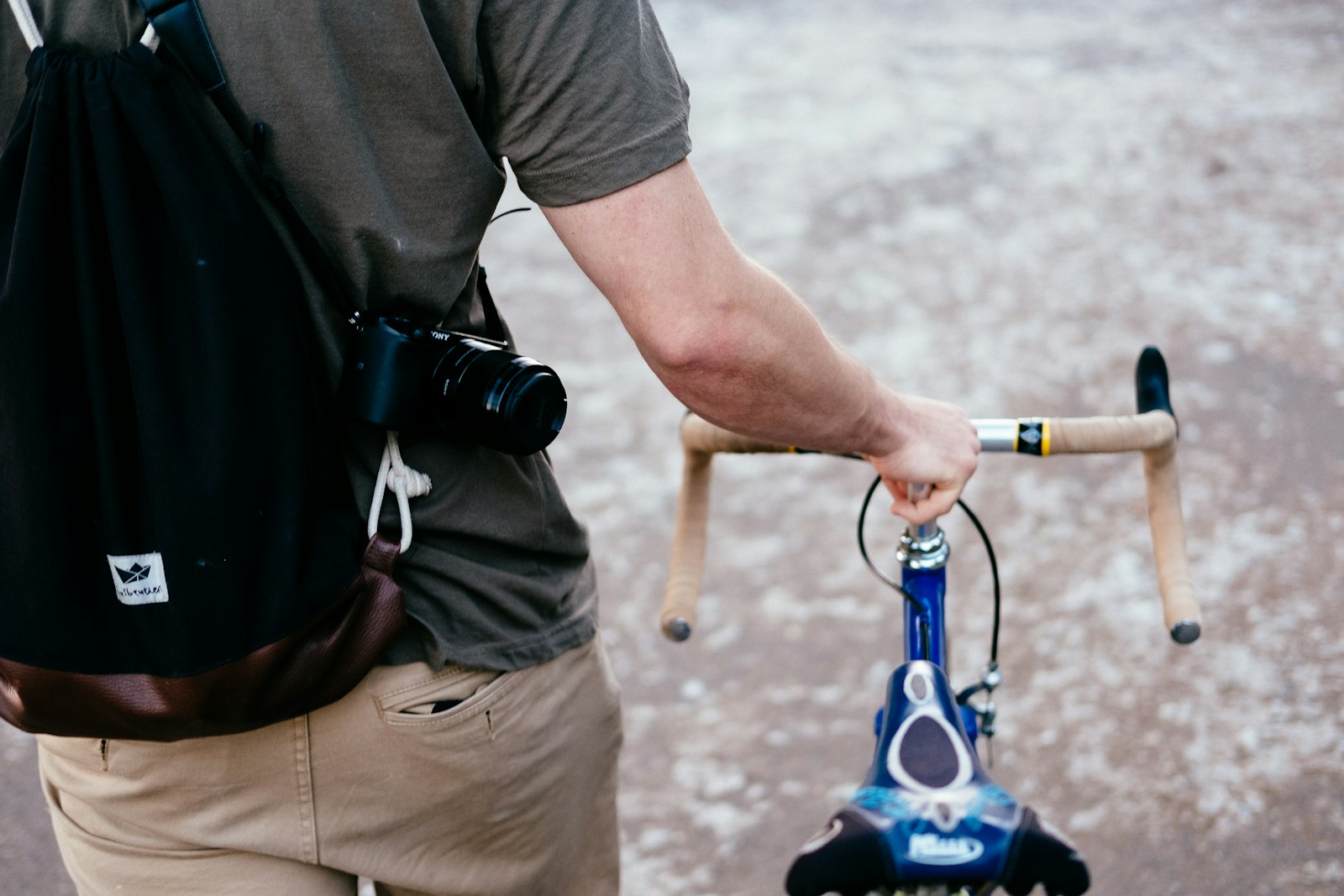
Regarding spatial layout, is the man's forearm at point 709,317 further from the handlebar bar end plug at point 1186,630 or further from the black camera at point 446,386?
the handlebar bar end plug at point 1186,630

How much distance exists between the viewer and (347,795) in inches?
54.8

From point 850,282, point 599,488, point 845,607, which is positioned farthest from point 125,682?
point 850,282

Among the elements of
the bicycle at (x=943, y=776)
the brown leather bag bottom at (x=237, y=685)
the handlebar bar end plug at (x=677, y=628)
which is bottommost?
the handlebar bar end plug at (x=677, y=628)

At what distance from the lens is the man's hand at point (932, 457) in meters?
1.52

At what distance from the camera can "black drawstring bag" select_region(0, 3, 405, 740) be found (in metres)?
1.14

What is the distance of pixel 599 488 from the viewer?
3.92 meters

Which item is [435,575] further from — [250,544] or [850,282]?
[850,282]

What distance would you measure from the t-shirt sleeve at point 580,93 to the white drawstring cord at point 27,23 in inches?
15.4

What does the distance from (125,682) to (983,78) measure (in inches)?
222

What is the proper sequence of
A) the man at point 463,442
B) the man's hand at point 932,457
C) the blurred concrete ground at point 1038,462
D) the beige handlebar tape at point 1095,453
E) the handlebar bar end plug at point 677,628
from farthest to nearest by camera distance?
the blurred concrete ground at point 1038,462, the handlebar bar end plug at point 677,628, the beige handlebar tape at point 1095,453, the man's hand at point 932,457, the man at point 463,442

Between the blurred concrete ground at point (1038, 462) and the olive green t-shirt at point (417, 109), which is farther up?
the olive green t-shirt at point (417, 109)

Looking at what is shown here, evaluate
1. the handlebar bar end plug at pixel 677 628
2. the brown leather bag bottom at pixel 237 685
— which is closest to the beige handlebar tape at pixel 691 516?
the handlebar bar end plug at pixel 677 628

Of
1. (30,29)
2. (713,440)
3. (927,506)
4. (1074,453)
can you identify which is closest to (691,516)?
(713,440)

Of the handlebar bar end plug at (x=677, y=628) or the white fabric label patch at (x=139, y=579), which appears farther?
the handlebar bar end plug at (x=677, y=628)
